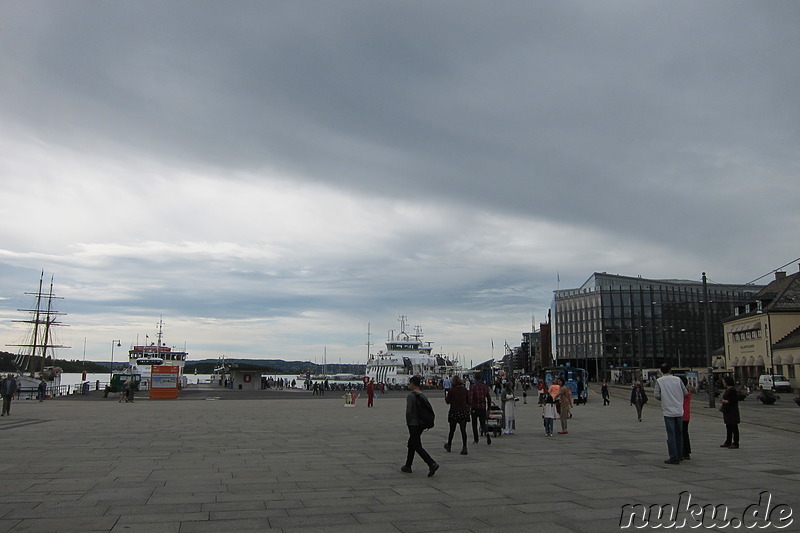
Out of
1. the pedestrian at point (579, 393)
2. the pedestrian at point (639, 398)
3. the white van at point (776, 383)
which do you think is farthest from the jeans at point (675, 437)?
the white van at point (776, 383)

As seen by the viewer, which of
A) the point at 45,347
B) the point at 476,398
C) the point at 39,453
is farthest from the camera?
the point at 45,347

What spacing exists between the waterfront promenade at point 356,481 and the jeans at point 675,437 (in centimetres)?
40

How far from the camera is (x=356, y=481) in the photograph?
32.4 feet

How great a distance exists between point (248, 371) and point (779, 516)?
67357mm

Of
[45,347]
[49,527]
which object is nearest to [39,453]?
[49,527]

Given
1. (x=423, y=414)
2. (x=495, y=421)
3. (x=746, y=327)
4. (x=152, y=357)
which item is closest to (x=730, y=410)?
(x=495, y=421)

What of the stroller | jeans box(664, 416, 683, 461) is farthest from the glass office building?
jeans box(664, 416, 683, 461)

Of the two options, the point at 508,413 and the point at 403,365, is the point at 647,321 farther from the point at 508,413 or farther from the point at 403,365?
the point at 508,413

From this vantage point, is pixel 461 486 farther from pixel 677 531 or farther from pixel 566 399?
pixel 566 399

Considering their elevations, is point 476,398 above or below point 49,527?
above

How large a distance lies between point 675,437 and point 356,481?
5.92 metres

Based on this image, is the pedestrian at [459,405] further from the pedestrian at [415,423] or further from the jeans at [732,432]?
the jeans at [732,432]

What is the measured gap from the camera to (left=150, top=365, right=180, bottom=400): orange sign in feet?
146

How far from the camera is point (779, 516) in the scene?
732cm
